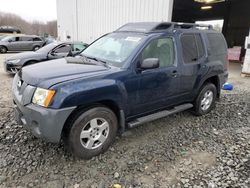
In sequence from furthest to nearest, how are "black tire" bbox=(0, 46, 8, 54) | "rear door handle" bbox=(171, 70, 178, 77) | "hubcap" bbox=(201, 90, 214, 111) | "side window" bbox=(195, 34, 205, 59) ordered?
"black tire" bbox=(0, 46, 8, 54)
"hubcap" bbox=(201, 90, 214, 111)
"side window" bbox=(195, 34, 205, 59)
"rear door handle" bbox=(171, 70, 178, 77)

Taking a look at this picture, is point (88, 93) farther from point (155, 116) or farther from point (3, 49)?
point (3, 49)

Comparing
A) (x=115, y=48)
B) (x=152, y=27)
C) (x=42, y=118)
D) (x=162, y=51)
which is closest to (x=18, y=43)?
(x=115, y=48)

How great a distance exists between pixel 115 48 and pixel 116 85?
0.96 metres

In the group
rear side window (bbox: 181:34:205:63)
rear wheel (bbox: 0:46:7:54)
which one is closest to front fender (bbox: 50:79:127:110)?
rear side window (bbox: 181:34:205:63)

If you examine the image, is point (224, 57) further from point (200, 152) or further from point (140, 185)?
point (140, 185)

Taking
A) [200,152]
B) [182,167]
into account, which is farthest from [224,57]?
[182,167]

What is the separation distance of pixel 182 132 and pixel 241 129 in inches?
49.3

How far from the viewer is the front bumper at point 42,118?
2.68m

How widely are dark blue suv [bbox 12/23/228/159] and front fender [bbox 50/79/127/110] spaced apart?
0.04ft

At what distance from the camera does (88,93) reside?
2.88 meters

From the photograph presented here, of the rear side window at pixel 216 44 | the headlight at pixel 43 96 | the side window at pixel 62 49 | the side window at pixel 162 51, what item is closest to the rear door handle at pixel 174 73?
the side window at pixel 162 51

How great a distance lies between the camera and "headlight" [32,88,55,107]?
2678 millimetres

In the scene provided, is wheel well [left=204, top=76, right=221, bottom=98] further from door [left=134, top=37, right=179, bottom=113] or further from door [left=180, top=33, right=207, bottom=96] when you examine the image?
door [left=134, top=37, right=179, bottom=113]

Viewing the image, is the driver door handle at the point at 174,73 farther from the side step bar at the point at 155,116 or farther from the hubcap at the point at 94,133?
the hubcap at the point at 94,133
